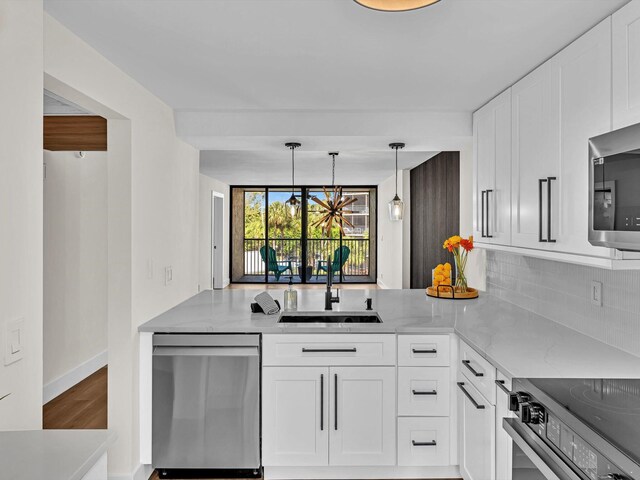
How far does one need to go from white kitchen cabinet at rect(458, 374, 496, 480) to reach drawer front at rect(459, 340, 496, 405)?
0.11 ft

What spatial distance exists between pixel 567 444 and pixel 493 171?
1.85 meters

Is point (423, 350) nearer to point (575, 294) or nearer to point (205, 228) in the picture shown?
point (575, 294)

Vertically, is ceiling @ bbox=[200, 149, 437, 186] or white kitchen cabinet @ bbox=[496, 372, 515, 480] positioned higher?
ceiling @ bbox=[200, 149, 437, 186]

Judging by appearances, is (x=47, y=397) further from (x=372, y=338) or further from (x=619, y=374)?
(x=619, y=374)

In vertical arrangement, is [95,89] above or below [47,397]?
above

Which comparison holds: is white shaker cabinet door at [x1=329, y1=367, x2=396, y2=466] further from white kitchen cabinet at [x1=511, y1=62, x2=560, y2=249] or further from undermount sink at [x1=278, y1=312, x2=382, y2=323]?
white kitchen cabinet at [x1=511, y1=62, x2=560, y2=249]

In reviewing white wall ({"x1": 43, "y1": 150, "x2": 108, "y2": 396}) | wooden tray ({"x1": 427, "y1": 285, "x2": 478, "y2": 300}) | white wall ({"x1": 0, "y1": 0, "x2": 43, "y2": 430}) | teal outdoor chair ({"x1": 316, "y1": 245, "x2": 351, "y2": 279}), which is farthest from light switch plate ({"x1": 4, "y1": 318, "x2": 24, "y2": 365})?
teal outdoor chair ({"x1": 316, "y1": 245, "x2": 351, "y2": 279})

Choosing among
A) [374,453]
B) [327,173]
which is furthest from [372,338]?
[327,173]

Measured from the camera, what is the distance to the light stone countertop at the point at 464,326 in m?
1.82

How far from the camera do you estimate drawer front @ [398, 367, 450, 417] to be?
101 inches

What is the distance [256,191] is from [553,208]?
8.95 meters

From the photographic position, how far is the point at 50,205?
3982 mm

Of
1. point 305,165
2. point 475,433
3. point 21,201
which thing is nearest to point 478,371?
point 475,433

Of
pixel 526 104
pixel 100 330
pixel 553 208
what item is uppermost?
pixel 526 104
